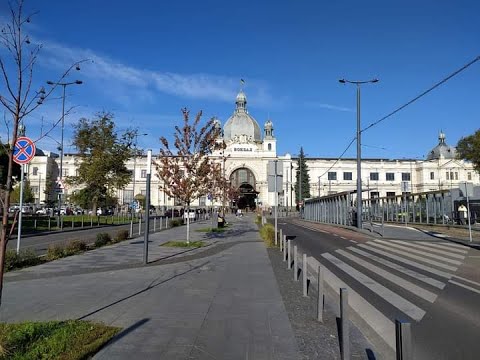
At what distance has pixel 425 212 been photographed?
38625 millimetres

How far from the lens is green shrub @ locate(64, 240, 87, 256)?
1535 centimetres

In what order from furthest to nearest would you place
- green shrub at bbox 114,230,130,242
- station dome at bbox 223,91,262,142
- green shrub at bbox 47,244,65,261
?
station dome at bbox 223,91,262,142 < green shrub at bbox 114,230,130,242 < green shrub at bbox 47,244,65,261

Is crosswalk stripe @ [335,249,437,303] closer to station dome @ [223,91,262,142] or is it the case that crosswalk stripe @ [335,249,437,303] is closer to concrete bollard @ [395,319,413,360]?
concrete bollard @ [395,319,413,360]

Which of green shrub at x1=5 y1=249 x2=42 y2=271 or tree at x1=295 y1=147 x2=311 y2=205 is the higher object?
tree at x1=295 y1=147 x2=311 y2=205

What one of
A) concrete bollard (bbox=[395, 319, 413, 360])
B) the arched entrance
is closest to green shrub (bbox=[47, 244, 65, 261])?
concrete bollard (bbox=[395, 319, 413, 360])

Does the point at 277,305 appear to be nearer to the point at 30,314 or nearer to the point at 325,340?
the point at 325,340

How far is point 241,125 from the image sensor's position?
122 meters

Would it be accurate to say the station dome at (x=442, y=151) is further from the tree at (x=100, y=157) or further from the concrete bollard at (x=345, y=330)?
the concrete bollard at (x=345, y=330)

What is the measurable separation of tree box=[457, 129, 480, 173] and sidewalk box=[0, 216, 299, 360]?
166 feet

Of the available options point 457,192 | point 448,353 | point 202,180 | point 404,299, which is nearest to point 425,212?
point 457,192

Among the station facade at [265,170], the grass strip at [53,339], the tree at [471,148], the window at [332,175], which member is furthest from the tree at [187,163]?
the window at [332,175]

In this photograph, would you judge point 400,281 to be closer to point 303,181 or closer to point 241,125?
point 303,181

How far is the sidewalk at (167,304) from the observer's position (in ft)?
17.6

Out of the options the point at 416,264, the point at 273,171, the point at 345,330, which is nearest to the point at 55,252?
the point at 273,171
